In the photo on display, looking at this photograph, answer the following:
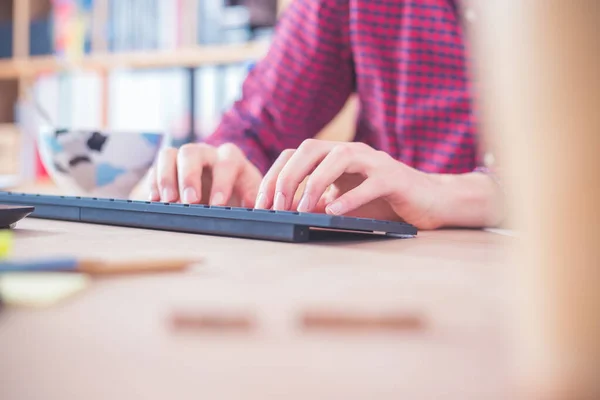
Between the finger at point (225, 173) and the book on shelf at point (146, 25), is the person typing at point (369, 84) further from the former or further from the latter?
the book on shelf at point (146, 25)

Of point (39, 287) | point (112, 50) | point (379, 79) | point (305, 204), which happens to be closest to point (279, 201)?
point (305, 204)

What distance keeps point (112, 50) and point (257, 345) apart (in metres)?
2.16

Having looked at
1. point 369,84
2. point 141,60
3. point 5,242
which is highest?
point 141,60

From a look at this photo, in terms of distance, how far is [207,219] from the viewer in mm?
378

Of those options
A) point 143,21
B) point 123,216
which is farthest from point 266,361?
point 143,21

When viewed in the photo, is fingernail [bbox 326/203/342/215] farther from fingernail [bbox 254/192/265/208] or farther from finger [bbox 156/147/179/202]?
finger [bbox 156/147/179/202]

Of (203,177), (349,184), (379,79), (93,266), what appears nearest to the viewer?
(93,266)

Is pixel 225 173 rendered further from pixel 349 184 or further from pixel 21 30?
pixel 21 30

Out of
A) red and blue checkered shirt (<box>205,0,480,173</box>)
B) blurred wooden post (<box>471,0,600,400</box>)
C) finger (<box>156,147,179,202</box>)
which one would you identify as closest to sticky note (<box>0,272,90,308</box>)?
blurred wooden post (<box>471,0,600,400</box>)

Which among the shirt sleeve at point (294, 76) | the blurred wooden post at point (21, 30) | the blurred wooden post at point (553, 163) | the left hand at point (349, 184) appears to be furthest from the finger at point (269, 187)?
the blurred wooden post at point (21, 30)

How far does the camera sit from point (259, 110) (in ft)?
3.28

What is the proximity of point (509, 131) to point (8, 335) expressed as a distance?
0.40ft

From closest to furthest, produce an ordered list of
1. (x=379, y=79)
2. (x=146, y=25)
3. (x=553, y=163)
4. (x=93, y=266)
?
(x=553, y=163)
(x=93, y=266)
(x=379, y=79)
(x=146, y=25)

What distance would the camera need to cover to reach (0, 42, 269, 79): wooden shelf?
1.82 metres
